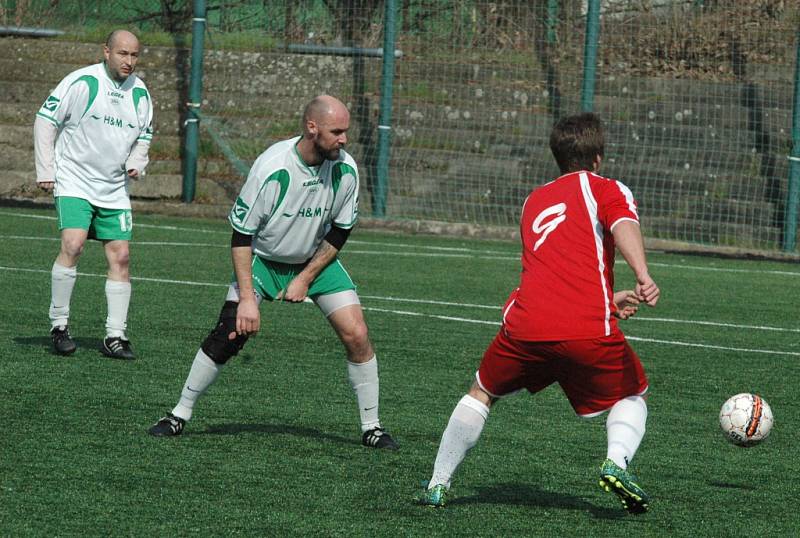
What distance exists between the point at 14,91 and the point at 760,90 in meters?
9.96

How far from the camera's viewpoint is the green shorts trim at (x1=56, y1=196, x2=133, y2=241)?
8.14 meters

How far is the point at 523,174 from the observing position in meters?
17.5

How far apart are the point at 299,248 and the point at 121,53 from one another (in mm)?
2725

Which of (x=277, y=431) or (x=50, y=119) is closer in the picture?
(x=277, y=431)

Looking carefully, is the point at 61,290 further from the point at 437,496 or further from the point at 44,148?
the point at 437,496

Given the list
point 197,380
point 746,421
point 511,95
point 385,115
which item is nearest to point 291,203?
point 197,380

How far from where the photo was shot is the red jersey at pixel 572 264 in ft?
15.6

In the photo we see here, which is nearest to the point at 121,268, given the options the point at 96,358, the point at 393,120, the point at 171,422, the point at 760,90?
the point at 96,358

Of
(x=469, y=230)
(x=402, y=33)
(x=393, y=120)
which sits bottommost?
(x=469, y=230)

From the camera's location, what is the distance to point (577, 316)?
15.6ft

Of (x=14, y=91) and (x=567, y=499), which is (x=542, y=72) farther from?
(x=567, y=499)

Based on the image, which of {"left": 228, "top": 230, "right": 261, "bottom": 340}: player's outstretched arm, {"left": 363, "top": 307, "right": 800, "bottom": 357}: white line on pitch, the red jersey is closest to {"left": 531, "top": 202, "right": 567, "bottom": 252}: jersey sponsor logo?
the red jersey

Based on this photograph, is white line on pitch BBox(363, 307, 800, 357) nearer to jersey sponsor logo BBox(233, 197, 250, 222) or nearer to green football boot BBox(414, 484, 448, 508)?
jersey sponsor logo BBox(233, 197, 250, 222)

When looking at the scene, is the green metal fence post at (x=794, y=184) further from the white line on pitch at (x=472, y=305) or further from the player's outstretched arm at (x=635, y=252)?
the player's outstretched arm at (x=635, y=252)
